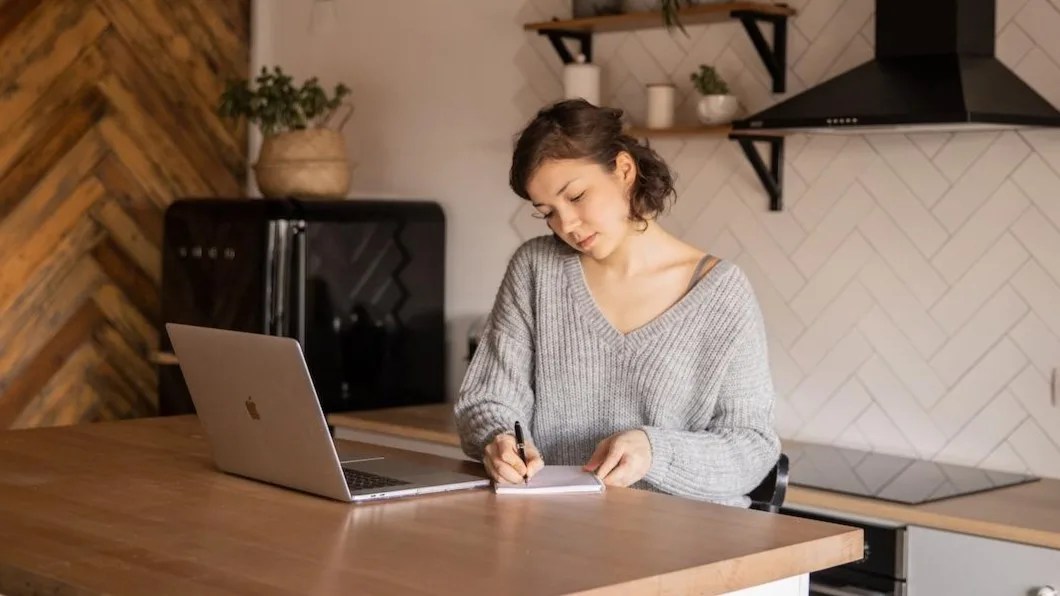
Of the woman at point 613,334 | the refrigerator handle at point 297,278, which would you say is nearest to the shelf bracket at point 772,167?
the woman at point 613,334

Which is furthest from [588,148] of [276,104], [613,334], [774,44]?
[276,104]

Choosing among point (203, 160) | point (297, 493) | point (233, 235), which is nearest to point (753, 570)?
point (297, 493)

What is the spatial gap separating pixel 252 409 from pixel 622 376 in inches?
26.9

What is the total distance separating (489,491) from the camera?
2207mm

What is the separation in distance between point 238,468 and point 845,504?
4.19 ft

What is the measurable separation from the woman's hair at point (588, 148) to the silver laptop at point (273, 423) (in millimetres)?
564

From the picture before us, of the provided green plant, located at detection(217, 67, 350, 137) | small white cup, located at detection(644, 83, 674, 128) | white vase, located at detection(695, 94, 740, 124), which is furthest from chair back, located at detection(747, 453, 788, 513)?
green plant, located at detection(217, 67, 350, 137)

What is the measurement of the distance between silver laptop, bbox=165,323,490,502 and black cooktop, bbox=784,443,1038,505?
1.06 metres

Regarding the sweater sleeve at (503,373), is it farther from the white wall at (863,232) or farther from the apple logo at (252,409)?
the white wall at (863,232)

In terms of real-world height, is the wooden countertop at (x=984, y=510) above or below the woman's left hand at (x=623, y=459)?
below

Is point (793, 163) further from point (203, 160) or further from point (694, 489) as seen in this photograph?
point (203, 160)

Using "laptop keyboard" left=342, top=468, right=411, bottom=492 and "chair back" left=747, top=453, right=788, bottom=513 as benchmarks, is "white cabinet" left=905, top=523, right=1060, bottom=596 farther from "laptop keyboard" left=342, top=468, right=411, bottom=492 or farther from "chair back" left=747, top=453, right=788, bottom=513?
"laptop keyboard" left=342, top=468, right=411, bottom=492

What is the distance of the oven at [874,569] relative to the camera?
9.39ft

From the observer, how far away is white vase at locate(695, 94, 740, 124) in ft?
11.9
